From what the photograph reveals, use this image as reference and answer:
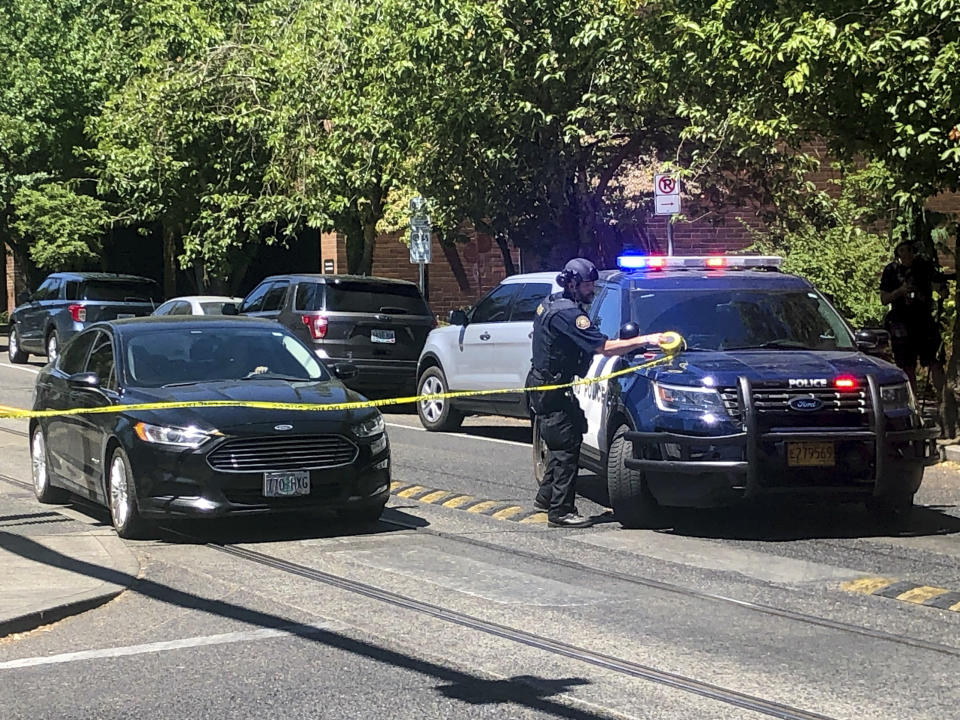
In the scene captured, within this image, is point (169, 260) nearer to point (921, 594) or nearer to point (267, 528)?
point (267, 528)

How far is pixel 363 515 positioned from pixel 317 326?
927 centimetres

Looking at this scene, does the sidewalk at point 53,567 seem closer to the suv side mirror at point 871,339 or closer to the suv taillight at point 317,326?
the suv side mirror at point 871,339

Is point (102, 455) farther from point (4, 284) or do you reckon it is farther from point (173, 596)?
point (4, 284)

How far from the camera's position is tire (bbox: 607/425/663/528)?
10328 millimetres

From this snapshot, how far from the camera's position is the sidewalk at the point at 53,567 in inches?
302

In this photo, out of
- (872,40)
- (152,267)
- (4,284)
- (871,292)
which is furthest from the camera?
(4,284)

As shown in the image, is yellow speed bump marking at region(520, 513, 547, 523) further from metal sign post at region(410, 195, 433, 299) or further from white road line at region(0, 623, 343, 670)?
metal sign post at region(410, 195, 433, 299)

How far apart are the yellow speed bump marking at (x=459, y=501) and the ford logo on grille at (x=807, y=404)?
306 centimetres

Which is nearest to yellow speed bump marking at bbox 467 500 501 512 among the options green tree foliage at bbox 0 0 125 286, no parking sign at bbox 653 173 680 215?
no parking sign at bbox 653 173 680 215

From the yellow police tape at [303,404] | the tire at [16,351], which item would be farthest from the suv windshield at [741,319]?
the tire at [16,351]

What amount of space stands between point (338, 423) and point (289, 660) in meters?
3.43

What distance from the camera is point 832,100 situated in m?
14.3

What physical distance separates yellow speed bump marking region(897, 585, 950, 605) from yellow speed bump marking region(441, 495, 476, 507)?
419cm

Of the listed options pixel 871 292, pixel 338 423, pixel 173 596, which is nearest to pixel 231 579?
pixel 173 596
